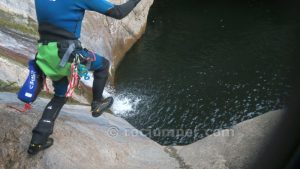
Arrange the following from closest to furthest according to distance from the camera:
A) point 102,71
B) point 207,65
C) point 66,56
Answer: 1. point 66,56
2. point 102,71
3. point 207,65

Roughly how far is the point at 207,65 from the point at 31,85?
17265 millimetres

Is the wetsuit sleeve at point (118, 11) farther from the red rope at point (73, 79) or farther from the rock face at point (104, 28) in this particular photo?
the rock face at point (104, 28)

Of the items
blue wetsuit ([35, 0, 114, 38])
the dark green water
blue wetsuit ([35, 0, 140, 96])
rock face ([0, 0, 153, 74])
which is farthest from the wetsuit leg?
the dark green water

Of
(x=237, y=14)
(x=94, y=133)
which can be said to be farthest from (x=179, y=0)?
(x=94, y=133)

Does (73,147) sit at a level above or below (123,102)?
above

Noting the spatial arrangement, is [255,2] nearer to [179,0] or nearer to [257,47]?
[179,0]

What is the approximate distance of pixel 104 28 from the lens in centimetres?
2486

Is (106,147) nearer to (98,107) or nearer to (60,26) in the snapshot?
(98,107)

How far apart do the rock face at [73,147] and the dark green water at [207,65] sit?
678 cm

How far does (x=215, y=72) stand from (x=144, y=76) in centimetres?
376

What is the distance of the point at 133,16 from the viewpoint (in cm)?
2873

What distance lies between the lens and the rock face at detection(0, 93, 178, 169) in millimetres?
9023

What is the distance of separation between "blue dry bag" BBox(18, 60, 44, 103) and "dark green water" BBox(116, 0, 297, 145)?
9653mm

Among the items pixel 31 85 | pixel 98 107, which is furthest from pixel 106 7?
pixel 98 107
